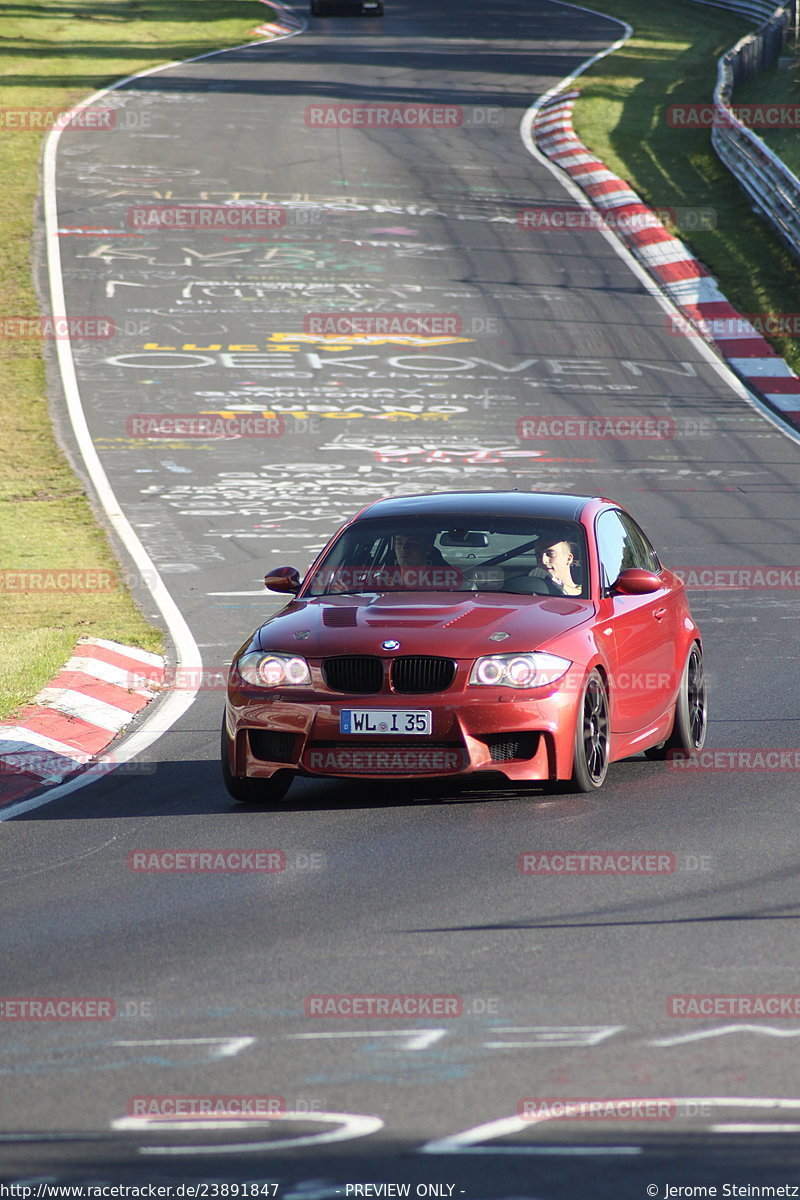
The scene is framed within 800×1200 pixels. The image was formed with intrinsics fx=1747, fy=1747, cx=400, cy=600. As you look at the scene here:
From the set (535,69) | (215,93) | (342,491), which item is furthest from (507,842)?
(535,69)

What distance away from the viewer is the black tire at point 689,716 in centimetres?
1003

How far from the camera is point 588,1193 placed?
418cm

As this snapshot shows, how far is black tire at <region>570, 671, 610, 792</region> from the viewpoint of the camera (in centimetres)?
864

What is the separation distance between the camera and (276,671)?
8.72 meters

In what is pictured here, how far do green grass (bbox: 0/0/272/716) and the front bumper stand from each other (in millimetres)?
2971

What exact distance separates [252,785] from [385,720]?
833 millimetres

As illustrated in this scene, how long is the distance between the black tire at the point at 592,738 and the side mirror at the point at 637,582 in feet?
1.93
